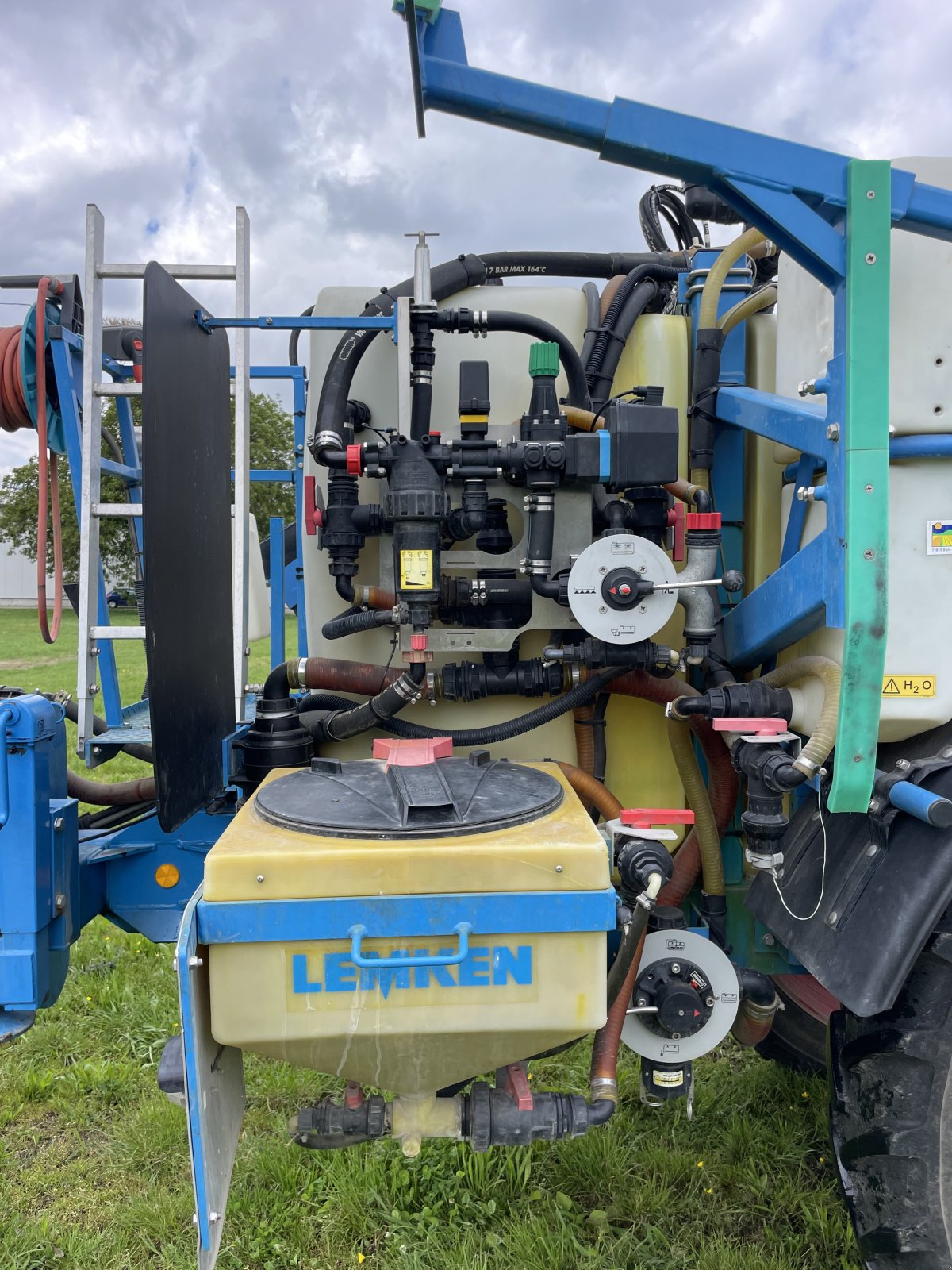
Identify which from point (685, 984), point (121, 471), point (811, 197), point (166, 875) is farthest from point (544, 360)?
point (166, 875)

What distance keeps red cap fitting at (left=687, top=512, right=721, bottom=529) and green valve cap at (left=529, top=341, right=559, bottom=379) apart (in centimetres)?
42

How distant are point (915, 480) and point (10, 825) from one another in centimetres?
182

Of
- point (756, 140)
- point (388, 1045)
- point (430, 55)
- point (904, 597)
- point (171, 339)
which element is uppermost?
point (430, 55)

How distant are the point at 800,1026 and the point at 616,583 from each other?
167 cm

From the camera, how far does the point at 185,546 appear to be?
1.87m

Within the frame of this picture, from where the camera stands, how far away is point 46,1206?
2275 mm

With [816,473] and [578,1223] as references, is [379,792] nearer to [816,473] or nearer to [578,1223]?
[816,473]

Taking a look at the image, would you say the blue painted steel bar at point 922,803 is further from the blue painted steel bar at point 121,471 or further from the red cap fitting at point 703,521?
the blue painted steel bar at point 121,471

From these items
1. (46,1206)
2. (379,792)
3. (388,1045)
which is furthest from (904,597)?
(46,1206)

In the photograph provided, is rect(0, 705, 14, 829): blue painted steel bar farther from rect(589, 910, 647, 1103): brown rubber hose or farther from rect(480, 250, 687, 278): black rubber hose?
rect(480, 250, 687, 278): black rubber hose

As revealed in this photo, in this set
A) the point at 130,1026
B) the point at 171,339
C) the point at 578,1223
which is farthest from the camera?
the point at 130,1026

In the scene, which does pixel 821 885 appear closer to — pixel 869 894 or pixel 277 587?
pixel 869 894

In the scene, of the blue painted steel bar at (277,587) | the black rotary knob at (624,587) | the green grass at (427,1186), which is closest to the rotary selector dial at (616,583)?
the black rotary knob at (624,587)

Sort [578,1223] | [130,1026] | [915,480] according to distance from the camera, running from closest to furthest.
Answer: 1. [915,480]
2. [578,1223]
3. [130,1026]
